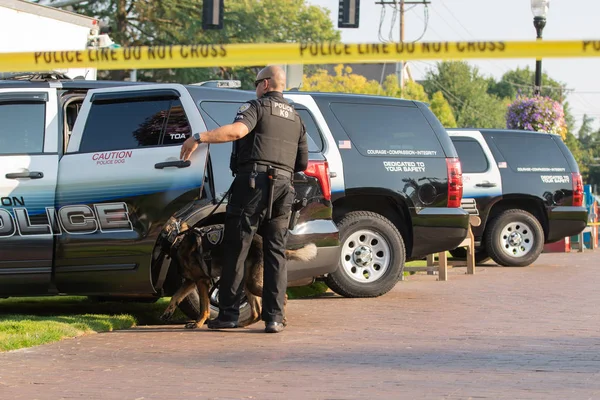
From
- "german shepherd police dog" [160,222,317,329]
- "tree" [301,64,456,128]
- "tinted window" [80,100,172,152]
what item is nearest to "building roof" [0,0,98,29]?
"tinted window" [80,100,172,152]

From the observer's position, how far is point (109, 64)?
18.0 feet

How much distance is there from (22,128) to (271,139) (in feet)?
6.57

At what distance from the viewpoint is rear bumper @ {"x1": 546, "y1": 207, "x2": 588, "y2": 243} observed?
1688cm

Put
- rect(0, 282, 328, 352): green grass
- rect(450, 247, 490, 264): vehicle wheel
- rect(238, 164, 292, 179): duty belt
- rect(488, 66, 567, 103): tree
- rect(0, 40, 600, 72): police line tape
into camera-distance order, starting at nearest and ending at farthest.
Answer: rect(0, 40, 600, 72): police line tape → rect(0, 282, 328, 352): green grass → rect(238, 164, 292, 179): duty belt → rect(450, 247, 490, 264): vehicle wheel → rect(488, 66, 567, 103): tree

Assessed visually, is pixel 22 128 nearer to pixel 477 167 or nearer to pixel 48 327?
pixel 48 327

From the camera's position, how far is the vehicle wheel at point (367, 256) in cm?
1096

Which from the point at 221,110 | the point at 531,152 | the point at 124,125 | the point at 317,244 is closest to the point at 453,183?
the point at 317,244

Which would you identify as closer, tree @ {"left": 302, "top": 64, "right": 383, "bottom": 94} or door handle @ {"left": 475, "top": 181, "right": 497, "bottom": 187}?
door handle @ {"left": 475, "top": 181, "right": 497, "bottom": 187}

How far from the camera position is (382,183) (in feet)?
36.9

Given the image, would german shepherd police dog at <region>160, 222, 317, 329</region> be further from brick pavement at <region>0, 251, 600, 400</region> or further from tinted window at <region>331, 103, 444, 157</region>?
tinted window at <region>331, 103, 444, 157</region>

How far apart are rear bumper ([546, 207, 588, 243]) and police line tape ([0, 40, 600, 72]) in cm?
1208

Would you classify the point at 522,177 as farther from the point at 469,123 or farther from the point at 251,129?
the point at 469,123

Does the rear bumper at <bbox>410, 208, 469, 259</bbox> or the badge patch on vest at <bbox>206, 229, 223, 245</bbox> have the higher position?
the badge patch on vest at <bbox>206, 229, 223, 245</bbox>

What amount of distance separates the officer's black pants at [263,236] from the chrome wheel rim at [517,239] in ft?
29.7
